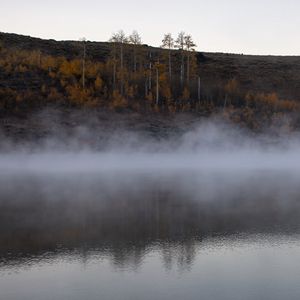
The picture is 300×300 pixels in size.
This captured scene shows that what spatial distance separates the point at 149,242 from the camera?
14125 mm

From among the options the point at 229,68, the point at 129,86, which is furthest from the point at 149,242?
the point at 229,68

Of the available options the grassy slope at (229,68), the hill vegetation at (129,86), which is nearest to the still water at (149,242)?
the hill vegetation at (129,86)

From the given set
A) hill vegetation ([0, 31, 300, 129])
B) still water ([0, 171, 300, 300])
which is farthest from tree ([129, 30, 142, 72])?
still water ([0, 171, 300, 300])

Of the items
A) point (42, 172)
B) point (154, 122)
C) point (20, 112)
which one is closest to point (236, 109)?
point (154, 122)

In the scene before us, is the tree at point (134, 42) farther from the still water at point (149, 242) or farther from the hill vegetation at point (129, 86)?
the still water at point (149, 242)

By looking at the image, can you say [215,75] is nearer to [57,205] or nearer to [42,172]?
[42,172]

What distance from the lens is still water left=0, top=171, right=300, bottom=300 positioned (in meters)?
10.3

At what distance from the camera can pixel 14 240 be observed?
14.3 metres

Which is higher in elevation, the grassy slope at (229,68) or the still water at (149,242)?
the grassy slope at (229,68)

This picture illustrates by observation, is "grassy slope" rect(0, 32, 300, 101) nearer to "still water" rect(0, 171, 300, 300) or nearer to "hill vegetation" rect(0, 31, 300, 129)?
"hill vegetation" rect(0, 31, 300, 129)

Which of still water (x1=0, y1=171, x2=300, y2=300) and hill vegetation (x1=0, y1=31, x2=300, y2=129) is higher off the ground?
hill vegetation (x1=0, y1=31, x2=300, y2=129)

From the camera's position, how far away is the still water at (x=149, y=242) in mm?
10266

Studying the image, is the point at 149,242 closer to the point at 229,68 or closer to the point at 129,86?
the point at 129,86

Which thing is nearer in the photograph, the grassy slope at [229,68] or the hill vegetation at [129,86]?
the hill vegetation at [129,86]
